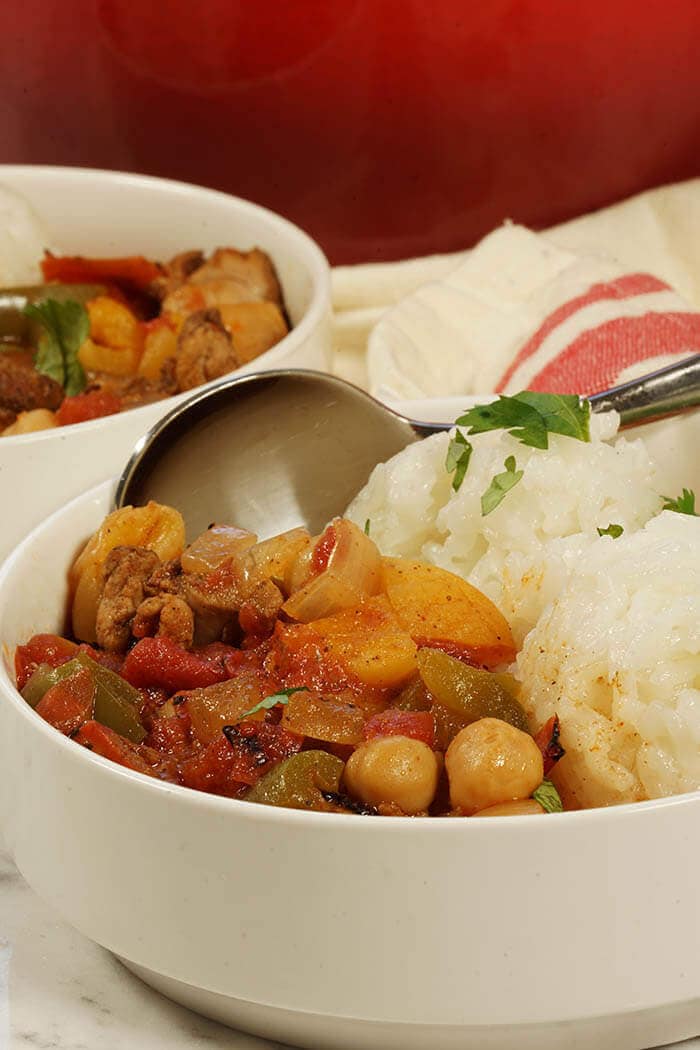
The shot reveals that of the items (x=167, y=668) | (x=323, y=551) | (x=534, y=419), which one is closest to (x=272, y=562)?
(x=323, y=551)

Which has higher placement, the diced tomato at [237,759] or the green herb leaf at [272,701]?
the green herb leaf at [272,701]

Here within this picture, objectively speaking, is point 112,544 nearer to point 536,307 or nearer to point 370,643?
point 370,643

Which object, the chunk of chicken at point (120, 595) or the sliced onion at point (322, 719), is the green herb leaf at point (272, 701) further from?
the chunk of chicken at point (120, 595)

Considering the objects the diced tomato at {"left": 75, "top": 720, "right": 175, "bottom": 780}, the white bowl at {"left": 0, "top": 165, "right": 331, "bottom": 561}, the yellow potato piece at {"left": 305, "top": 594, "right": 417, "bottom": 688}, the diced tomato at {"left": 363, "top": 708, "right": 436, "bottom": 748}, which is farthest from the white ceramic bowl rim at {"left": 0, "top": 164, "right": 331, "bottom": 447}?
the diced tomato at {"left": 363, "top": 708, "right": 436, "bottom": 748}

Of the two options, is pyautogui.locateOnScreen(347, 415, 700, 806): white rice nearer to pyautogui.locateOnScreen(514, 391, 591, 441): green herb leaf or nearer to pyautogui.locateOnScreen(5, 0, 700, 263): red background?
pyautogui.locateOnScreen(514, 391, 591, 441): green herb leaf

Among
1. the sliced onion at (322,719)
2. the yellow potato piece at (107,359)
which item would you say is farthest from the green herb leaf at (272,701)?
the yellow potato piece at (107,359)

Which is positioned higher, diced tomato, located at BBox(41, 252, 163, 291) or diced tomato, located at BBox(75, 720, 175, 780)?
diced tomato, located at BBox(75, 720, 175, 780)

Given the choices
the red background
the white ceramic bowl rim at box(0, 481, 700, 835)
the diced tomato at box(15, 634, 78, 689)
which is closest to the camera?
the white ceramic bowl rim at box(0, 481, 700, 835)
